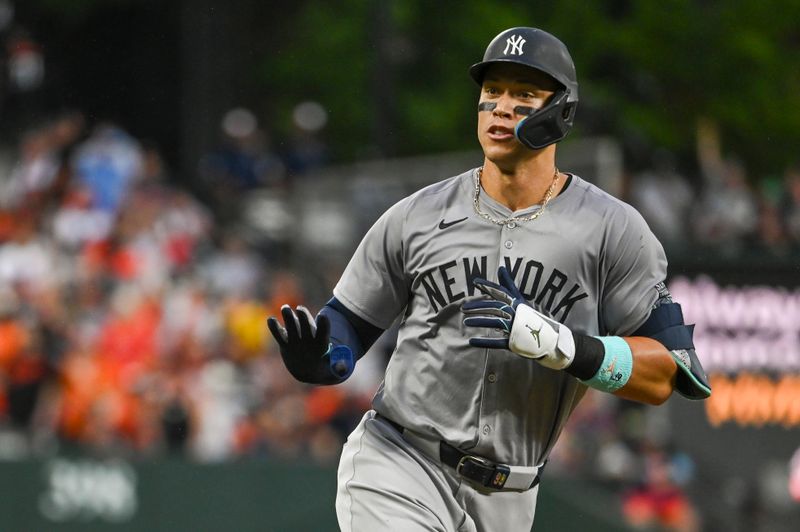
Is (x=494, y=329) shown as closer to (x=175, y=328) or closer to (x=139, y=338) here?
(x=139, y=338)

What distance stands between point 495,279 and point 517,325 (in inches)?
15.9

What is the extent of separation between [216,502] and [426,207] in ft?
21.0

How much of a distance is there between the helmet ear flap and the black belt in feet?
3.28

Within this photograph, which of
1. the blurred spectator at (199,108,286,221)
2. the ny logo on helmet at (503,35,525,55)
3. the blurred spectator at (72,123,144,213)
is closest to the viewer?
the ny logo on helmet at (503,35,525,55)

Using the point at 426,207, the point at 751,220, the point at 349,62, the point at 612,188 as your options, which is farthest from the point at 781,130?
the point at 426,207

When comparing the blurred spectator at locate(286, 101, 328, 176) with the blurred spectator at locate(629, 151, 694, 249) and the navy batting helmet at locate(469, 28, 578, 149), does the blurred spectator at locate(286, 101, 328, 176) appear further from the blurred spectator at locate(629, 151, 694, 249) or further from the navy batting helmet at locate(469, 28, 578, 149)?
the navy batting helmet at locate(469, 28, 578, 149)

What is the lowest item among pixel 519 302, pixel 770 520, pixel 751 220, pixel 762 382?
pixel 770 520

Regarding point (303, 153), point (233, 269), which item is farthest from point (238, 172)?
point (233, 269)

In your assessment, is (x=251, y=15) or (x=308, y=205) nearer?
(x=308, y=205)

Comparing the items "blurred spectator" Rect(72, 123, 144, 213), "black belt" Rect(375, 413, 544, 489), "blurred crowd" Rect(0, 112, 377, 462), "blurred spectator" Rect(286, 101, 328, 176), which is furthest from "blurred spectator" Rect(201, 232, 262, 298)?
"black belt" Rect(375, 413, 544, 489)

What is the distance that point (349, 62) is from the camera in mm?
24578

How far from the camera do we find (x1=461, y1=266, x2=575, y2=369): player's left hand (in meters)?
4.62

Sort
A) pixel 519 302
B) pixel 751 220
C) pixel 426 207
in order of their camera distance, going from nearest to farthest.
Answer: pixel 519 302, pixel 426 207, pixel 751 220

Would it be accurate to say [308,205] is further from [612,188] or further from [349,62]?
[349,62]
